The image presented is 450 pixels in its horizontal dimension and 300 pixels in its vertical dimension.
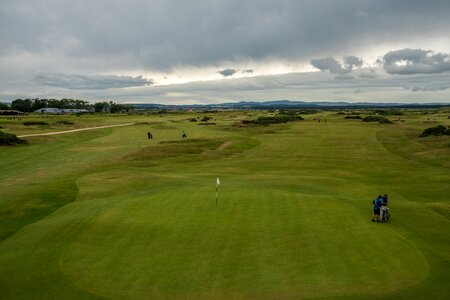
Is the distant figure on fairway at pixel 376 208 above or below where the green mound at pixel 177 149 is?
above

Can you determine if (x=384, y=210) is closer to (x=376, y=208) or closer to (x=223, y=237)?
(x=376, y=208)

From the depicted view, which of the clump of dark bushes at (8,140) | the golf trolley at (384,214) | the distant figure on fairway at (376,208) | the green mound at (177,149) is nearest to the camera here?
the distant figure on fairway at (376,208)

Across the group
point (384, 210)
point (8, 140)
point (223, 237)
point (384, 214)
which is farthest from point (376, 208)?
point (8, 140)

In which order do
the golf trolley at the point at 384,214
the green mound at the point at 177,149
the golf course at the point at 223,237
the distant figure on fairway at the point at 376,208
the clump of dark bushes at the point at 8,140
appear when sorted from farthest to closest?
1. the clump of dark bushes at the point at 8,140
2. the green mound at the point at 177,149
3. the golf trolley at the point at 384,214
4. the distant figure on fairway at the point at 376,208
5. the golf course at the point at 223,237

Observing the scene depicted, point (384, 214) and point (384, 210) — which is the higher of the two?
point (384, 210)

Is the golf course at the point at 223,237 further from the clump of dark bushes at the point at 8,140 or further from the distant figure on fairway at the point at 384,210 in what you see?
the clump of dark bushes at the point at 8,140

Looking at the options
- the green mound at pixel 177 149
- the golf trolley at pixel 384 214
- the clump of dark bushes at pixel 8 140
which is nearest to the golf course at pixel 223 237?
the golf trolley at pixel 384 214

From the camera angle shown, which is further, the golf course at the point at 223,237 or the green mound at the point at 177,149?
the green mound at the point at 177,149

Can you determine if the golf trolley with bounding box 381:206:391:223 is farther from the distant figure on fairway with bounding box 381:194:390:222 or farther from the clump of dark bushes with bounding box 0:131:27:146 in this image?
the clump of dark bushes with bounding box 0:131:27:146

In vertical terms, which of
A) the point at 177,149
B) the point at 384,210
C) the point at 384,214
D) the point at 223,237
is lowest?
the point at 177,149

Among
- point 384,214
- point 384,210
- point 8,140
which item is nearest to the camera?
point 384,210

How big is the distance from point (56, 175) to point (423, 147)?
55189 mm

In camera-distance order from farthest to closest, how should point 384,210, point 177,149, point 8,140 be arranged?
point 8,140 → point 177,149 → point 384,210

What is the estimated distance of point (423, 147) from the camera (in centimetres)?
6725
